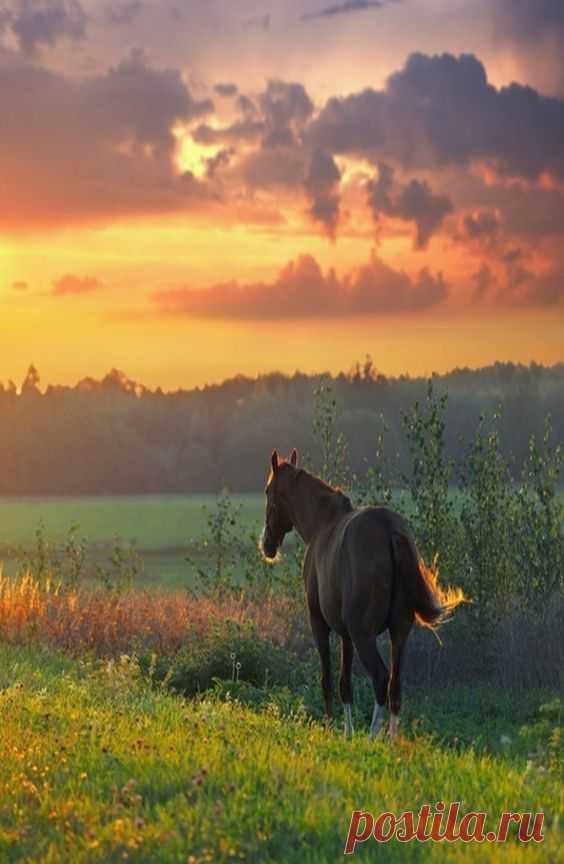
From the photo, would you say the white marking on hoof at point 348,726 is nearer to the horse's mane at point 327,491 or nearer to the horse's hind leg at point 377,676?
the horse's hind leg at point 377,676

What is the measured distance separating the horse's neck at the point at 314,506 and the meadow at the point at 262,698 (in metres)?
1.75

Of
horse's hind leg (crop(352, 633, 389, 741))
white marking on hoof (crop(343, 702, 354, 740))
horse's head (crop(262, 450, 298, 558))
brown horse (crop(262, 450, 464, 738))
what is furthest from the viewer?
horse's head (crop(262, 450, 298, 558))

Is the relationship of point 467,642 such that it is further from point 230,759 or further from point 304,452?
point 230,759

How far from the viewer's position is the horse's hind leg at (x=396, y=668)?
10.6 metres

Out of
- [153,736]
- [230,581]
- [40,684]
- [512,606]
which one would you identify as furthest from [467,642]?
[153,736]

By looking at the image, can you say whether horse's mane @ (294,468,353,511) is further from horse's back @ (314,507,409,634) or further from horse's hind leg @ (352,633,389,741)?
horse's hind leg @ (352,633,389,741)

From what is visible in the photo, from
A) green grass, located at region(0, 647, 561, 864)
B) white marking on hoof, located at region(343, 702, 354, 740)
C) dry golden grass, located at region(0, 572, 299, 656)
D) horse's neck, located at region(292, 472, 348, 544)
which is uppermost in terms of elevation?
horse's neck, located at region(292, 472, 348, 544)

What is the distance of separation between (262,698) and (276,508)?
244cm

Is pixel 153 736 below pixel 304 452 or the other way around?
below

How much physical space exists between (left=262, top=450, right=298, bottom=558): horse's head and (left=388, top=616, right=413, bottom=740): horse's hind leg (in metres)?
2.30

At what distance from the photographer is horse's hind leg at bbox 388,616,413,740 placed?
10.6 meters

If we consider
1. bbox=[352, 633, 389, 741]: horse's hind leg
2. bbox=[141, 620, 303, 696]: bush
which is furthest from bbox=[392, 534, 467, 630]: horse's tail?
bbox=[141, 620, 303, 696]: bush

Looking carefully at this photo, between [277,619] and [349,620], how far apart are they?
792cm

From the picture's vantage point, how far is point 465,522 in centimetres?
1795
